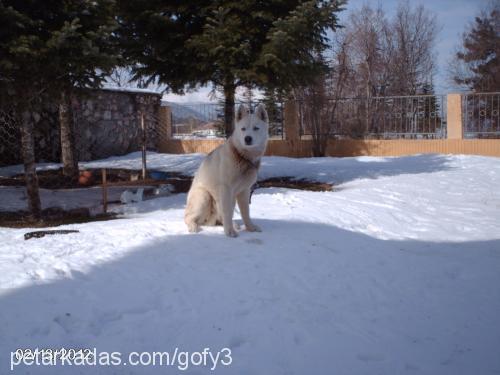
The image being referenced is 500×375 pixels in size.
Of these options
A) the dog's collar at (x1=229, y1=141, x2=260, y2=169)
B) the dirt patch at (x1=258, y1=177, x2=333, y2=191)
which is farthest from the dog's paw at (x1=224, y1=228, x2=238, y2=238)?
the dirt patch at (x1=258, y1=177, x2=333, y2=191)

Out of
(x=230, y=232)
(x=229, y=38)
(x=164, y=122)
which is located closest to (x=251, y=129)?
(x=230, y=232)

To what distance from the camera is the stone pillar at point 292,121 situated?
1461 centimetres

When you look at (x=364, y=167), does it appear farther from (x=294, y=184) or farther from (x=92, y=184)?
(x=92, y=184)

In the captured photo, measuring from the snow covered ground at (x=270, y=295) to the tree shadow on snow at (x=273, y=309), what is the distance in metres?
0.01

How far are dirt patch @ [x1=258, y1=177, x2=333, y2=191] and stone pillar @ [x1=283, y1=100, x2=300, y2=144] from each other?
4.25 metres

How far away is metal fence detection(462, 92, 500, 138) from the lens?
12797 mm

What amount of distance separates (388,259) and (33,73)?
5227mm

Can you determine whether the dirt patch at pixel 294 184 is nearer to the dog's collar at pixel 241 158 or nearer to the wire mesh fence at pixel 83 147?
the wire mesh fence at pixel 83 147

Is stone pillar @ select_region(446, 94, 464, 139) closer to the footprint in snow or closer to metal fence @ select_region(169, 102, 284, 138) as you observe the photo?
metal fence @ select_region(169, 102, 284, 138)

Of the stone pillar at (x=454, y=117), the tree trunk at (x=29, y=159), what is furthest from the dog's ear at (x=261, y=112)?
the stone pillar at (x=454, y=117)

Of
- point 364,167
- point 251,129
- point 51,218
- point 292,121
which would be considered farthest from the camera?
point 292,121

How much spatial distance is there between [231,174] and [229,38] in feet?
15.8

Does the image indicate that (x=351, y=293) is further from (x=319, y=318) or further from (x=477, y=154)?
(x=477, y=154)

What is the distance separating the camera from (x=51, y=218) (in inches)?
261
